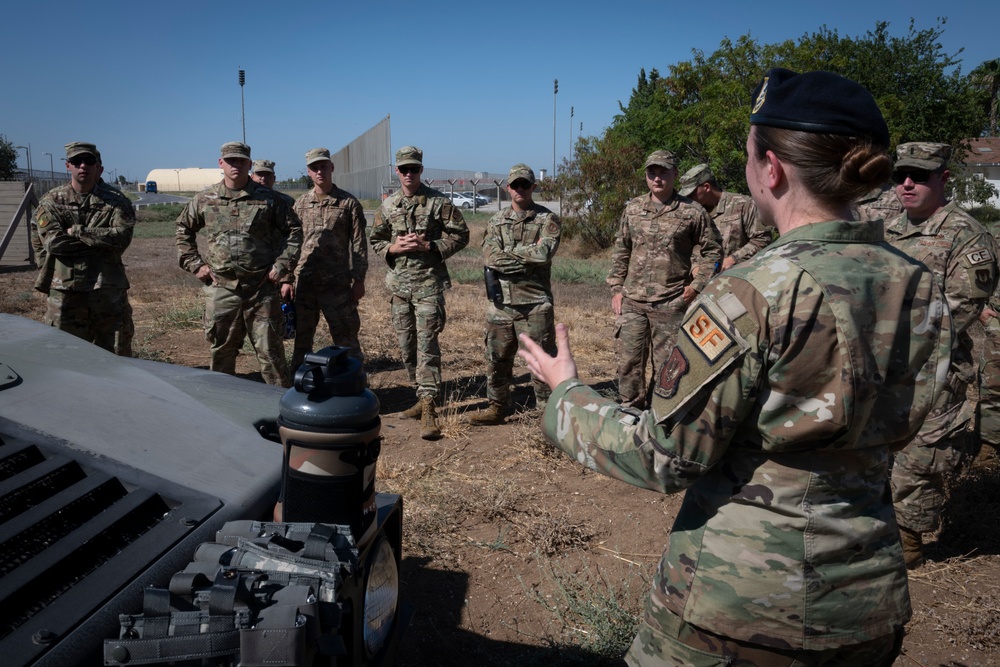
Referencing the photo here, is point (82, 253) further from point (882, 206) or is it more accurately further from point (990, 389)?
point (990, 389)

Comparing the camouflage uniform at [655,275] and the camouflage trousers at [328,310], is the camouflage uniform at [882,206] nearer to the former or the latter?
the camouflage uniform at [655,275]

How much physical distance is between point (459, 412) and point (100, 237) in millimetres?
3293

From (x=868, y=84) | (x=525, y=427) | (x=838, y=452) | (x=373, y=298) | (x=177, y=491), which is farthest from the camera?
(x=868, y=84)

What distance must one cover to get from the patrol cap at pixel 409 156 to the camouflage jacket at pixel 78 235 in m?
2.29

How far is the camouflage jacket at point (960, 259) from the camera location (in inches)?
162

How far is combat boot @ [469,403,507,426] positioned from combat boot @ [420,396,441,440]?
0.37 metres

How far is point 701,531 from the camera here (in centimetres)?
166

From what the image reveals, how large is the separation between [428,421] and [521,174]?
7.00 ft

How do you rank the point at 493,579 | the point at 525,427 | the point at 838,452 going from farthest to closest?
the point at 525,427
the point at 493,579
the point at 838,452

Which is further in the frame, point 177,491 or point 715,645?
point 177,491

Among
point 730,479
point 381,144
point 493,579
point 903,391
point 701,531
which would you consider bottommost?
point 493,579

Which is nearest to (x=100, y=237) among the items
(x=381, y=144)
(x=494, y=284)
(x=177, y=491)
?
(x=494, y=284)

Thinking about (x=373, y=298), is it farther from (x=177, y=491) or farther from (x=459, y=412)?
(x=177, y=491)

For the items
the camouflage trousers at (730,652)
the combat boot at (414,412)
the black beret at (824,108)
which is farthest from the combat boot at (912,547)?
the combat boot at (414,412)
